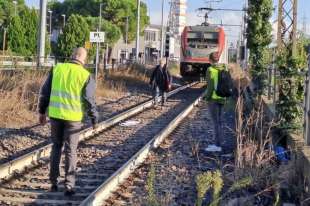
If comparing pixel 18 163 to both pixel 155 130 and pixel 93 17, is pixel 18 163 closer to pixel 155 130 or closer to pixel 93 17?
pixel 155 130

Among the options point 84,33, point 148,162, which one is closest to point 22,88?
point 148,162

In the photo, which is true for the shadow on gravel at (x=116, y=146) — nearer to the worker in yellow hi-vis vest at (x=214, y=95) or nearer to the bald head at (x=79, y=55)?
the worker in yellow hi-vis vest at (x=214, y=95)

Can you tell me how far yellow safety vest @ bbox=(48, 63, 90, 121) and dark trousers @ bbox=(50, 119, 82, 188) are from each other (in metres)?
0.12

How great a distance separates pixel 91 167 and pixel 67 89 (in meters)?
2.36

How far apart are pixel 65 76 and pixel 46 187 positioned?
5.04 ft

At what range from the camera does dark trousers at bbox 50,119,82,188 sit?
7676 mm

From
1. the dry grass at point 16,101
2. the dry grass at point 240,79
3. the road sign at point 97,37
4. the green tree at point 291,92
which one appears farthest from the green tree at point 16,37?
the green tree at point 291,92

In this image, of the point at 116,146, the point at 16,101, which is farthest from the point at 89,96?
the point at 16,101

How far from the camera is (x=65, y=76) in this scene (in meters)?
7.57

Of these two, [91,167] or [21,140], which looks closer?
[91,167]

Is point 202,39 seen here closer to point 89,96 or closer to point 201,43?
point 201,43

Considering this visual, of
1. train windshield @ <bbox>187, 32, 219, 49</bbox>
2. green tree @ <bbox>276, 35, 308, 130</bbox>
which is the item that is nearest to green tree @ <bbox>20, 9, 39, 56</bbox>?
train windshield @ <bbox>187, 32, 219, 49</bbox>

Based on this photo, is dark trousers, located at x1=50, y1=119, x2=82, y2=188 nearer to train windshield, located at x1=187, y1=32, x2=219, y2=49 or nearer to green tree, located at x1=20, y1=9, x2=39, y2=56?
train windshield, located at x1=187, y1=32, x2=219, y2=49

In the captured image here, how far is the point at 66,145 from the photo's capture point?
25.5 feet
